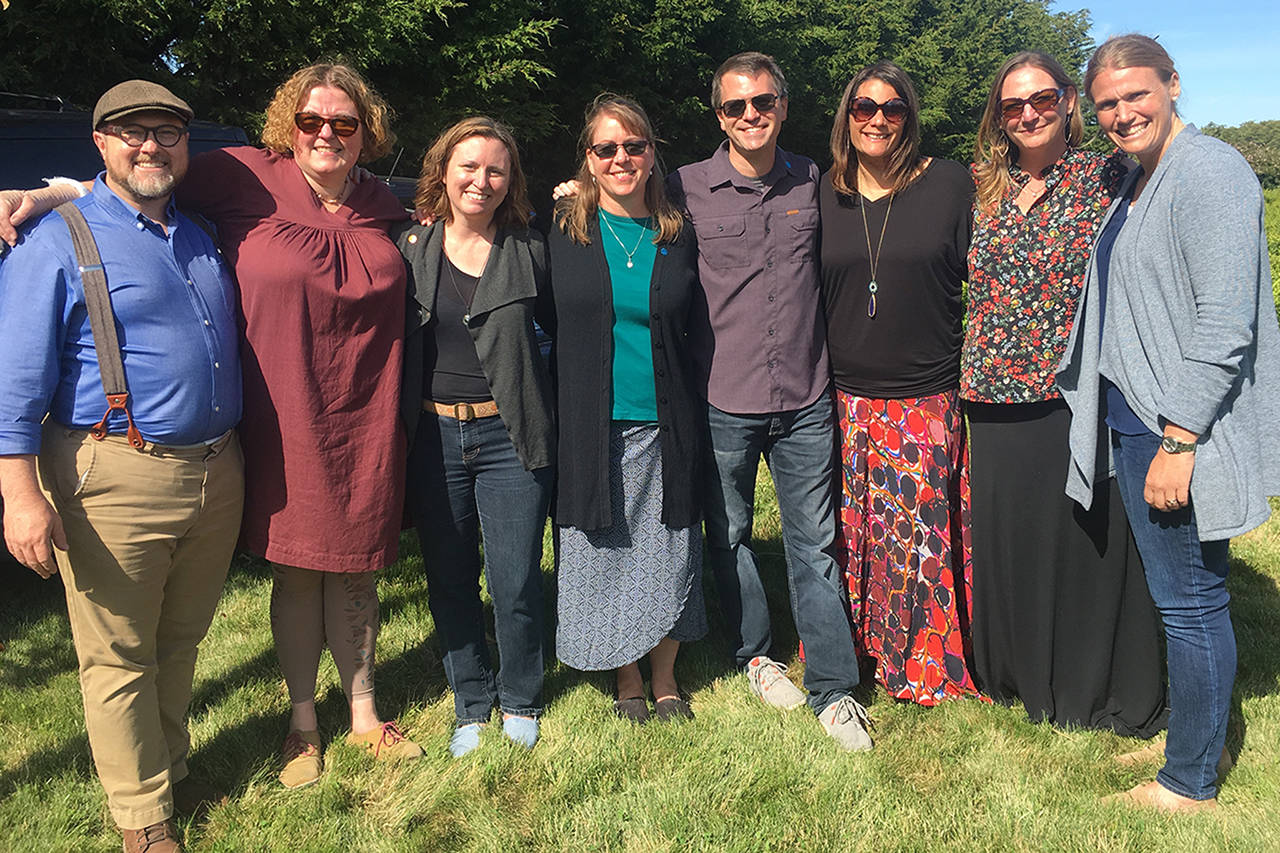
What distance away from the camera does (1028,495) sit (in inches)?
132

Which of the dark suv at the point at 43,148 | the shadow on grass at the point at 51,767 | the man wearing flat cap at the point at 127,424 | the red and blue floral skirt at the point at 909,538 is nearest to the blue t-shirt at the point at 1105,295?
the red and blue floral skirt at the point at 909,538

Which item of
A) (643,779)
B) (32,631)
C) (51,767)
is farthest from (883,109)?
(32,631)

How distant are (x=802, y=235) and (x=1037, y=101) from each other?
862mm

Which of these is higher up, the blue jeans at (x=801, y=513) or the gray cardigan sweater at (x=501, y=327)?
the gray cardigan sweater at (x=501, y=327)

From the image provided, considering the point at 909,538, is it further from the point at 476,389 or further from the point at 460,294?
the point at 460,294

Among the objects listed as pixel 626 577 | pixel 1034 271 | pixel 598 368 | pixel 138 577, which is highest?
pixel 1034 271

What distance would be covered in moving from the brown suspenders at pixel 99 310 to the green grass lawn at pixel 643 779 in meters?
1.37

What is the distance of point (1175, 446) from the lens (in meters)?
2.65

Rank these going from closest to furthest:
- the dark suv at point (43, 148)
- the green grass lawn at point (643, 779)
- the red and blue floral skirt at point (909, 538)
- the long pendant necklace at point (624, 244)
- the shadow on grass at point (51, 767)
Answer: the green grass lawn at point (643, 779), the shadow on grass at point (51, 767), the long pendant necklace at point (624, 244), the red and blue floral skirt at point (909, 538), the dark suv at point (43, 148)

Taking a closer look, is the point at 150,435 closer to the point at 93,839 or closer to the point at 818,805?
the point at 93,839

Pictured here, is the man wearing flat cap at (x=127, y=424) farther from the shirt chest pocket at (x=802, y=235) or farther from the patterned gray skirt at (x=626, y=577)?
the shirt chest pocket at (x=802, y=235)

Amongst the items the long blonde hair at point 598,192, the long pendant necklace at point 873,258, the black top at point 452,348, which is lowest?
the black top at point 452,348

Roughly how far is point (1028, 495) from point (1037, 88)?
138 cm

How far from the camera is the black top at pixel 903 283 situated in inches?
130
